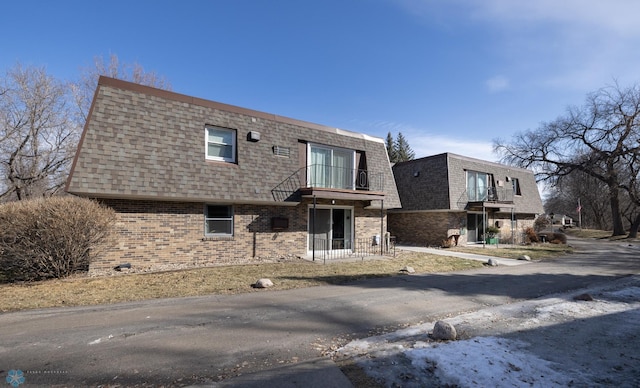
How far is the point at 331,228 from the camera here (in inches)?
592

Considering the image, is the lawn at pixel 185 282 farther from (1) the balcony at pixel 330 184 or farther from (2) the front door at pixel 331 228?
(1) the balcony at pixel 330 184

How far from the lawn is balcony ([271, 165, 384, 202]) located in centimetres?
287

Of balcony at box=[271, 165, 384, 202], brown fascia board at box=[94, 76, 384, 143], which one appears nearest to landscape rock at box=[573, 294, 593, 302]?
balcony at box=[271, 165, 384, 202]

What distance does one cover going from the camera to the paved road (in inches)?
145

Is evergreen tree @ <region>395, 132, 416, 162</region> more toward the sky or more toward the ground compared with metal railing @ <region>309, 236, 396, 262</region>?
more toward the sky

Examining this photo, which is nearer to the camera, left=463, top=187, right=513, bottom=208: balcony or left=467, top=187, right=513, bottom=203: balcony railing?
left=463, top=187, right=513, bottom=208: balcony

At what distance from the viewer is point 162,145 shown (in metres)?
10.7

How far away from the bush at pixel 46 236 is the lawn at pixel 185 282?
532 millimetres

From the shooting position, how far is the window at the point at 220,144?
1199 centimetres

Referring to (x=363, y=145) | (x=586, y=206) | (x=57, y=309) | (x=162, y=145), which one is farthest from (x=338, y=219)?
(x=586, y=206)

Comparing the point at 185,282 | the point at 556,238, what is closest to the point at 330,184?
the point at 185,282

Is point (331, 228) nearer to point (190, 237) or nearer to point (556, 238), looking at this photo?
point (190, 237)

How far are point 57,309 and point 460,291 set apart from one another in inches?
357

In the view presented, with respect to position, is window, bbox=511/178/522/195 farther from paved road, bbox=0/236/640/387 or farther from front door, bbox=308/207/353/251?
paved road, bbox=0/236/640/387
